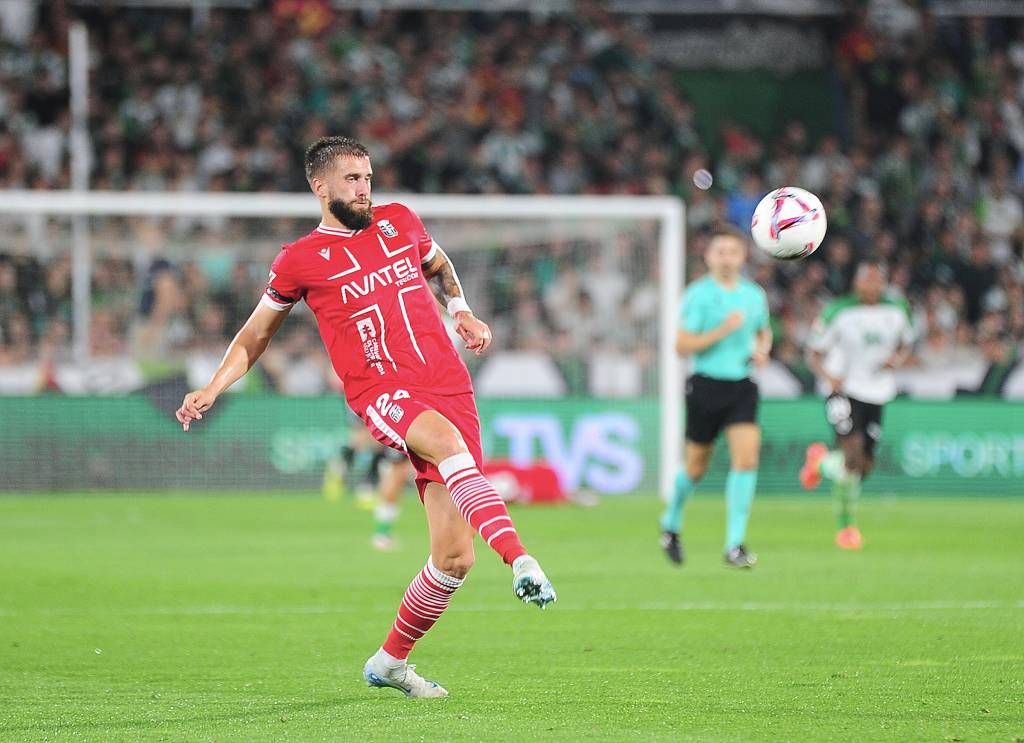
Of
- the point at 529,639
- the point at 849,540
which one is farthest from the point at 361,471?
the point at 529,639

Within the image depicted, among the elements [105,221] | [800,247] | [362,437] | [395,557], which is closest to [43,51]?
[105,221]

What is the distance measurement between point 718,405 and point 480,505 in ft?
20.3

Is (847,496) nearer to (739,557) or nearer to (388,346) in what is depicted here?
(739,557)

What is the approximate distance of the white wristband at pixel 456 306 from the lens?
23.6 feet

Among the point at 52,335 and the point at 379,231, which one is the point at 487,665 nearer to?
the point at 379,231

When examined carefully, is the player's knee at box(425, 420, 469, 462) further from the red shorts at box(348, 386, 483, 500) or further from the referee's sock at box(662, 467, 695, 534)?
the referee's sock at box(662, 467, 695, 534)

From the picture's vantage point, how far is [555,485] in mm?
19422

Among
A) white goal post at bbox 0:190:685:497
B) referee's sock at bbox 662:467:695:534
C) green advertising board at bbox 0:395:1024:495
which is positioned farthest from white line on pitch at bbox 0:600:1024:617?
green advertising board at bbox 0:395:1024:495

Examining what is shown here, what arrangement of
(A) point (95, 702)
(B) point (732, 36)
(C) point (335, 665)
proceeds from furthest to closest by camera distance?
(B) point (732, 36)
(C) point (335, 665)
(A) point (95, 702)

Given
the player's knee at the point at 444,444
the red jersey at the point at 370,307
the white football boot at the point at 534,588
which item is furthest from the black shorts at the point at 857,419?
the white football boot at the point at 534,588

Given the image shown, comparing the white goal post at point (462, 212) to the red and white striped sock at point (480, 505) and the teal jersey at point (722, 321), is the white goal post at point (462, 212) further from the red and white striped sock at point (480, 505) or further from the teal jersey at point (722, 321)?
the red and white striped sock at point (480, 505)

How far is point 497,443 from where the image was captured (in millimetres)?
20297

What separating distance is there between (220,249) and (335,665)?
13067 mm

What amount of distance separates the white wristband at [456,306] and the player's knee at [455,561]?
1026mm
